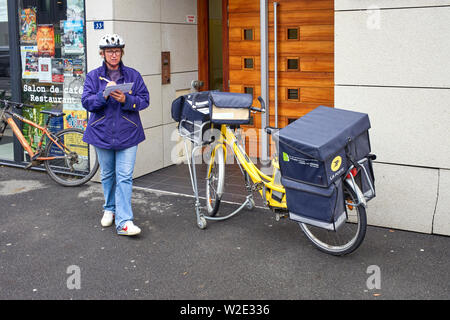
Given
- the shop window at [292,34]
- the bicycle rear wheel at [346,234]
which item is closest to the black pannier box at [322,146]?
the bicycle rear wheel at [346,234]

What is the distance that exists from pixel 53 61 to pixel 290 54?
3256 mm

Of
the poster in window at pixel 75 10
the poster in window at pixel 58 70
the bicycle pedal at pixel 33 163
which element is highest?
the poster in window at pixel 75 10

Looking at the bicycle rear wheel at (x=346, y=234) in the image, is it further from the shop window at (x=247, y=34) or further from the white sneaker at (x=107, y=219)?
the shop window at (x=247, y=34)

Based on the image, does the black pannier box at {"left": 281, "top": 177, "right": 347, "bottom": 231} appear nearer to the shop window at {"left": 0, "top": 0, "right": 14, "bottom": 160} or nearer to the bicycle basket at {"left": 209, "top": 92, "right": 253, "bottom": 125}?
the bicycle basket at {"left": 209, "top": 92, "right": 253, "bottom": 125}

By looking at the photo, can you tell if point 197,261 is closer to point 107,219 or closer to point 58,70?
point 107,219

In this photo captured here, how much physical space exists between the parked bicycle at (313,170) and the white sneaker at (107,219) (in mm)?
1165

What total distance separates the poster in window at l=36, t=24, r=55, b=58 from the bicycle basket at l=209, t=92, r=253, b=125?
333cm

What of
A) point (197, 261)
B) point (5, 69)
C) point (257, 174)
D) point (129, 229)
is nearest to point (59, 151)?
point (5, 69)

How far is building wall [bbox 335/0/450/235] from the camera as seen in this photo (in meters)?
5.16

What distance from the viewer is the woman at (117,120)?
17.2 ft

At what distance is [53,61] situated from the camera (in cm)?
761

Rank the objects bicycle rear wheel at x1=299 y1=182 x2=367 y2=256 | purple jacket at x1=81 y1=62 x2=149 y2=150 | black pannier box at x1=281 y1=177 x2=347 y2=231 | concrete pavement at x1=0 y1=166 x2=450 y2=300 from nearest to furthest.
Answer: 1. concrete pavement at x1=0 y1=166 x2=450 y2=300
2. black pannier box at x1=281 y1=177 x2=347 y2=231
3. bicycle rear wheel at x1=299 y1=182 x2=367 y2=256
4. purple jacket at x1=81 y1=62 x2=149 y2=150

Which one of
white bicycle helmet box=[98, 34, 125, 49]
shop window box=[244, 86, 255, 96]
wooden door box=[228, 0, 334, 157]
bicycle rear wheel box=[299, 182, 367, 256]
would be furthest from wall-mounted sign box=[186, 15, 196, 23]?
bicycle rear wheel box=[299, 182, 367, 256]

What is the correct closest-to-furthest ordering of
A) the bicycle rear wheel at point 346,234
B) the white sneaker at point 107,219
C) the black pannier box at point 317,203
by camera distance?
the black pannier box at point 317,203 → the bicycle rear wheel at point 346,234 → the white sneaker at point 107,219
